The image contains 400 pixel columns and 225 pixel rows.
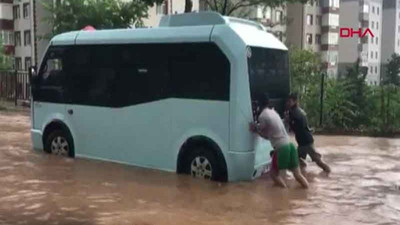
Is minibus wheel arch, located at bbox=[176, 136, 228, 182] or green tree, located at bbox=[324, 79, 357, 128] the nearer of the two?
minibus wheel arch, located at bbox=[176, 136, 228, 182]

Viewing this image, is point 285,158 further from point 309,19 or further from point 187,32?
point 309,19

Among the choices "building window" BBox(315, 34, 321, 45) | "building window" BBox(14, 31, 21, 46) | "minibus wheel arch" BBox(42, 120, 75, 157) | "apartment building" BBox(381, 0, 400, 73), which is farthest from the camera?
"apartment building" BBox(381, 0, 400, 73)

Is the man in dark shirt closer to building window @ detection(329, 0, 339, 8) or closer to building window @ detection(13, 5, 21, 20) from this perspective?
building window @ detection(13, 5, 21, 20)

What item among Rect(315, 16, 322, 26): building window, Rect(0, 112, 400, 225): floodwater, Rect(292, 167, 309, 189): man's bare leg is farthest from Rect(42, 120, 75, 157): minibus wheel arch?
Rect(315, 16, 322, 26): building window

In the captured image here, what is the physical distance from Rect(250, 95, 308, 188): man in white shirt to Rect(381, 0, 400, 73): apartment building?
87.9 metres

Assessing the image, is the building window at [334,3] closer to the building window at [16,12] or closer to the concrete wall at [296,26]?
the concrete wall at [296,26]

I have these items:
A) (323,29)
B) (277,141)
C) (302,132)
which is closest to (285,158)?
(277,141)

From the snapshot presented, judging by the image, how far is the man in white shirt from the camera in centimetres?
810

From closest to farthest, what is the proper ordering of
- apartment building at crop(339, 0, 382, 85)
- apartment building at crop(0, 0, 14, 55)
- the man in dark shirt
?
the man in dark shirt
apartment building at crop(0, 0, 14, 55)
apartment building at crop(339, 0, 382, 85)

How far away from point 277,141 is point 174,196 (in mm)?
1837

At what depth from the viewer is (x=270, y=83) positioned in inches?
349

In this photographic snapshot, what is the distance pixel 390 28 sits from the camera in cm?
9338

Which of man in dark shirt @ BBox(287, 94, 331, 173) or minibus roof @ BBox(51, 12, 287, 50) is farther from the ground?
→ minibus roof @ BBox(51, 12, 287, 50)

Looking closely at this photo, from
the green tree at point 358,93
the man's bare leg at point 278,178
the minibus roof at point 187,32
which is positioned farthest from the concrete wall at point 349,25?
the man's bare leg at point 278,178
